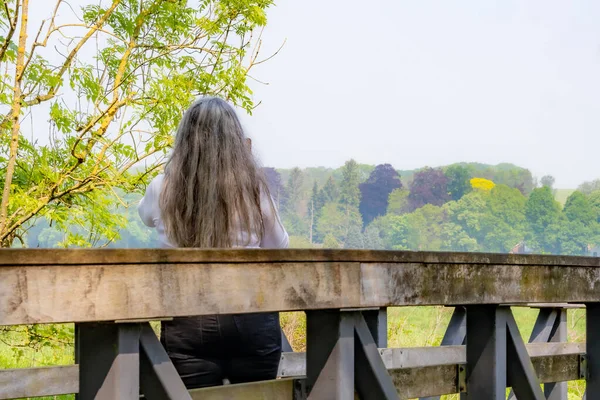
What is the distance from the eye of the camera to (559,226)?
97.4 metres

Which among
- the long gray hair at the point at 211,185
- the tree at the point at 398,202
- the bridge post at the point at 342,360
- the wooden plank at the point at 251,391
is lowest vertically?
the tree at the point at 398,202

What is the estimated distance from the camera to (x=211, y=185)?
8.58ft

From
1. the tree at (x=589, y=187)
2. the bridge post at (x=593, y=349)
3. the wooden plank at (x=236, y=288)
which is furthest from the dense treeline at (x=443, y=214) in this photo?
the wooden plank at (x=236, y=288)

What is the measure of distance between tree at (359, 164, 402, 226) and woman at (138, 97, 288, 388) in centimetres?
10043

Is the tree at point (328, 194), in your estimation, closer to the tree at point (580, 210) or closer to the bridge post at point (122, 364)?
the tree at point (580, 210)

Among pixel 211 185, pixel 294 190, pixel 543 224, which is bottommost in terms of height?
pixel 543 224

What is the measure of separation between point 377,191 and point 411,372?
108216 mm

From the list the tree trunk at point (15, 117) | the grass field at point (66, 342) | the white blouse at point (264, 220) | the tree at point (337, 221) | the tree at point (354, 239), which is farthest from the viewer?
the tree at point (354, 239)

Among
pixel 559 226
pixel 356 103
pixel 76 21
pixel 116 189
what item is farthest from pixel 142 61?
pixel 356 103

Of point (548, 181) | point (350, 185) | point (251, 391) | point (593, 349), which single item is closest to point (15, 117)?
point (593, 349)

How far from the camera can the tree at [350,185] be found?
107m

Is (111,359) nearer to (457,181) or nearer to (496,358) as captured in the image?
(496,358)

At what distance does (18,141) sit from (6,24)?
3.30ft

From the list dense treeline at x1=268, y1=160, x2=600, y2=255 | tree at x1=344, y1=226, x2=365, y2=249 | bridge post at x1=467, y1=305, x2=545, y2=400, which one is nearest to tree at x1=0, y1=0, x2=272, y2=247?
bridge post at x1=467, y1=305, x2=545, y2=400
